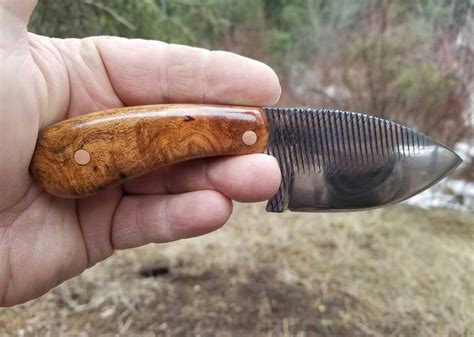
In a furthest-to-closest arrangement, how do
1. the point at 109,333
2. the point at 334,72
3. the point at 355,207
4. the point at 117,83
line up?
the point at 334,72
the point at 109,333
the point at 117,83
the point at 355,207

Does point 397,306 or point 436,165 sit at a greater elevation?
point 436,165

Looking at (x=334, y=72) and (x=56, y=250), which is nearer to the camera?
(x=56, y=250)

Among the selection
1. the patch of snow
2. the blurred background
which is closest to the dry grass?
the blurred background

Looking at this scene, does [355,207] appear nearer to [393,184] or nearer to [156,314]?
[393,184]

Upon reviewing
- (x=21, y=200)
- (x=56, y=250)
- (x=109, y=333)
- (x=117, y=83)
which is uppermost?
(x=117, y=83)

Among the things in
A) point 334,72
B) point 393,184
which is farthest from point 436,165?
point 334,72

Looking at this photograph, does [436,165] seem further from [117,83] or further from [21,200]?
[21,200]

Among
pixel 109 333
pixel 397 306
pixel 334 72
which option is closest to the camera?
pixel 109 333
